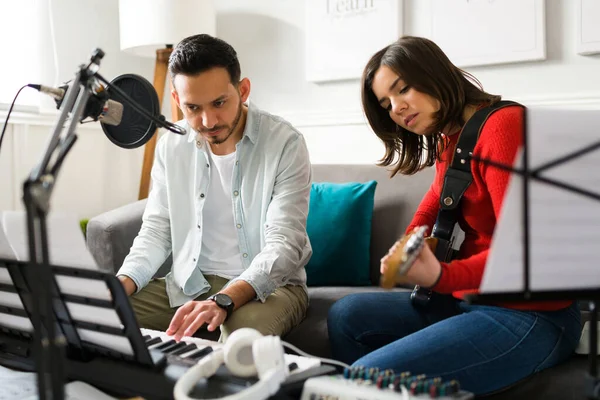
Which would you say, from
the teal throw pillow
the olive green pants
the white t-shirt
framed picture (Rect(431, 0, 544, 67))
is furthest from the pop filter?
framed picture (Rect(431, 0, 544, 67))

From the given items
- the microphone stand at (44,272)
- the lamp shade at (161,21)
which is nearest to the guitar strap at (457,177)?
the microphone stand at (44,272)

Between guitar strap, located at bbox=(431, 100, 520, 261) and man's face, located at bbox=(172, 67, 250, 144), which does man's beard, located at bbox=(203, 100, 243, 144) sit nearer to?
man's face, located at bbox=(172, 67, 250, 144)

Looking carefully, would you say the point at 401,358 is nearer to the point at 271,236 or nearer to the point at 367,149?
the point at 271,236

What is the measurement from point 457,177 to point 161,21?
180cm

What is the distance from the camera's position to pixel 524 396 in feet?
4.61

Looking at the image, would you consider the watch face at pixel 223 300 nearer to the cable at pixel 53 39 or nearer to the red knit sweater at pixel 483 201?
the red knit sweater at pixel 483 201

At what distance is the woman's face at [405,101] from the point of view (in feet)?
5.08

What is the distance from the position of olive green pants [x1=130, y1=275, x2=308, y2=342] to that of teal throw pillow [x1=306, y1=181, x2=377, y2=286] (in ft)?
1.08

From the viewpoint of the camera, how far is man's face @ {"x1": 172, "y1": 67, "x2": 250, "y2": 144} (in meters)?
1.85

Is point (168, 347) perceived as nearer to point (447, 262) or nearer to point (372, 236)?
point (447, 262)

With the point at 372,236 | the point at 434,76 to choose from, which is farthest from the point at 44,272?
the point at 372,236

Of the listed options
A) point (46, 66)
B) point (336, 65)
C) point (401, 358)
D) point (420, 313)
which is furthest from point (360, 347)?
point (46, 66)

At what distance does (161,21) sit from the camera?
285 centimetres

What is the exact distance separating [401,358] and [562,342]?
36cm
